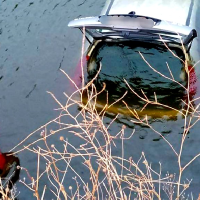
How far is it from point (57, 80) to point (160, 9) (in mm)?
2496

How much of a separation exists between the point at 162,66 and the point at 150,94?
55cm

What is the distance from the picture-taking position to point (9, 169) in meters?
6.42

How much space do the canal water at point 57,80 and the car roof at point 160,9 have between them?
0.98 ft

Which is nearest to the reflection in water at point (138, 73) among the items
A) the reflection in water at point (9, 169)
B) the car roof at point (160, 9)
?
the car roof at point (160, 9)

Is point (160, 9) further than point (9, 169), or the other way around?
point (160, 9)

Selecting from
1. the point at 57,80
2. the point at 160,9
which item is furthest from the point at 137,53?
the point at 57,80

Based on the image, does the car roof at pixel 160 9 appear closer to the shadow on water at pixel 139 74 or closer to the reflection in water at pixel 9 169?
the shadow on water at pixel 139 74

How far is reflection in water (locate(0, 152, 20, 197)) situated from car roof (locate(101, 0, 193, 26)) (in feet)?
10.7

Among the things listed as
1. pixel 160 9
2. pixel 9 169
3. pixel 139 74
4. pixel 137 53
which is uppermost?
pixel 160 9

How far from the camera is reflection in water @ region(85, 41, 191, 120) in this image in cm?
696

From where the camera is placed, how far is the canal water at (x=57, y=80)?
696cm

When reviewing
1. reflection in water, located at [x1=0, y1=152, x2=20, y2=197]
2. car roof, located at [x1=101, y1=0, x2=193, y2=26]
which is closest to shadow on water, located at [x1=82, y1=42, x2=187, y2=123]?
car roof, located at [x1=101, y1=0, x2=193, y2=26]

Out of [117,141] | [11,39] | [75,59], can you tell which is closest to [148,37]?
[117,141]

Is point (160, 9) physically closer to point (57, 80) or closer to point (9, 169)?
point (57, 80)
